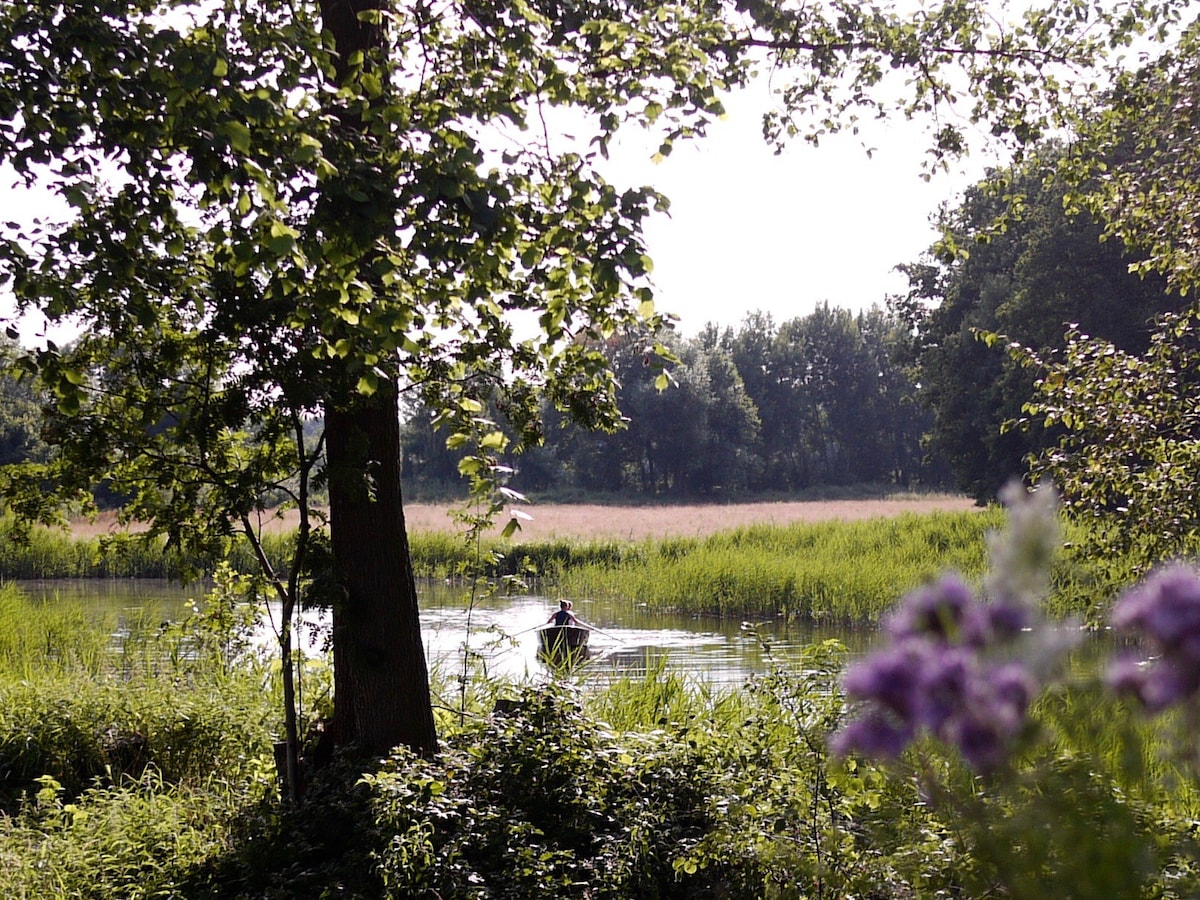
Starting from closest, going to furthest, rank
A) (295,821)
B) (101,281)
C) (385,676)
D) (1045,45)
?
(101,281), (295,821), (385,676), (1045,45)

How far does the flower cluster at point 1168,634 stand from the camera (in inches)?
28.5

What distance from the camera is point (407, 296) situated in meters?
4.01

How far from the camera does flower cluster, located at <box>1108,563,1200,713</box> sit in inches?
28.5

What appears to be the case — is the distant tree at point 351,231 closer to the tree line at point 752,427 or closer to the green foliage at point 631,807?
the green foliage at point 631,807

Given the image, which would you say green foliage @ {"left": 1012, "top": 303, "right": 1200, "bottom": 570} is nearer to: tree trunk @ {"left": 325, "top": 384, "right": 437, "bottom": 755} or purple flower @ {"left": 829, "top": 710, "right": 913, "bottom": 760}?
tree trunk @ {"left": 325, "top": 384, "right": 437, "bottom": 755}

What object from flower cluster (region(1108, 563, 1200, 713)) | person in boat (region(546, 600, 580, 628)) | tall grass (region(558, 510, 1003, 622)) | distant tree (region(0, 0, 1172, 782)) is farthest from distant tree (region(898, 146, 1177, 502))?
flower cluster (region(1108, 563, 1200, 713))

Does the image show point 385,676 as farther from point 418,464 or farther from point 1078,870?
point 418,464

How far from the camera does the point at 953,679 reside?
735 millimetres

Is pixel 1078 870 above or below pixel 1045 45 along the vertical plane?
below

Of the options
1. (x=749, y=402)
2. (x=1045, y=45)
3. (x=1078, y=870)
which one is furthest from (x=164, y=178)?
(x=749, y=402)

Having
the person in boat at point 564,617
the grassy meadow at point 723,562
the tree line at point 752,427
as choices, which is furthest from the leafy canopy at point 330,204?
the tree line at point 752,427

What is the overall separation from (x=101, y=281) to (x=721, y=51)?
4.19 meters

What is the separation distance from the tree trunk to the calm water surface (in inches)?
148

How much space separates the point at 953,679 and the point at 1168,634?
139mm
